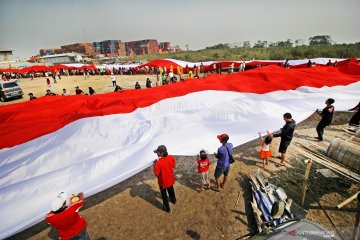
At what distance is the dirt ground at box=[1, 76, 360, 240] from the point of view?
169 inches

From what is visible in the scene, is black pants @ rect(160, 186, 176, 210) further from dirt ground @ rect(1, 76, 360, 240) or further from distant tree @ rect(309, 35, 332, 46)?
distant tree @ rect(309, 35, 332, 46)

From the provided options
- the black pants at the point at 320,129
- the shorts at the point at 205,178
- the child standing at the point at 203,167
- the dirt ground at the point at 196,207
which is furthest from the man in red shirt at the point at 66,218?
the black pants at the point at 320,129

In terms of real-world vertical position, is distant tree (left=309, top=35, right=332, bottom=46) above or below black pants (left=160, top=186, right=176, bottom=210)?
above

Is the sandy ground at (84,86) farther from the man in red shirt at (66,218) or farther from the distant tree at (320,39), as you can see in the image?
the distant tree at (320,39)

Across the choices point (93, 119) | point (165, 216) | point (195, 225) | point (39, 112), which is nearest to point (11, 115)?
point (39, 112)

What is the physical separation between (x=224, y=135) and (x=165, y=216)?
225 cm

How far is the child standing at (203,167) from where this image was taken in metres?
5.01

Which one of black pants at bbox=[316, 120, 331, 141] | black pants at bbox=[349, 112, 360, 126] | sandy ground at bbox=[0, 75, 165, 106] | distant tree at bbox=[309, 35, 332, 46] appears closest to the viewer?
black pants at bbox=[316, 120, 331, 141]

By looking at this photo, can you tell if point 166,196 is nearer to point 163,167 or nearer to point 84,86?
point 163,167

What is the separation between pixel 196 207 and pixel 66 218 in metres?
2.79

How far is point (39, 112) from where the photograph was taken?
6246mm

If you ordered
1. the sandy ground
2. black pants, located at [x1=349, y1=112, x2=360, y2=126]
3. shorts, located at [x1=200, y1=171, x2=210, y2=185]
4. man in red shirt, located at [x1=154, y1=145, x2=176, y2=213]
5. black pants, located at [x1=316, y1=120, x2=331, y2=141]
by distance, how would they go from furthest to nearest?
the sandy ground < black pants, located at [x1=349, y1=112, x2=360, y2=126] < black pants, located at [x1=316, y1=120, x2=331, y2=141] < shorts, located at [x1=200, y1=171, x2=210, y2=185] < man in red shirt, located at [x1=154, y1=145, x2=176, y2=213]

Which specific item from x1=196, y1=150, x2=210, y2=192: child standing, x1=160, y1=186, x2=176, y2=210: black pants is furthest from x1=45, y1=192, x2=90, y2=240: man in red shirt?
x1=196, y1=150, x2=210, y2=192: child standing

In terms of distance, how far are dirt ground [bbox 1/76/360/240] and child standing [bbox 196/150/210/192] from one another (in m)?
0.24
